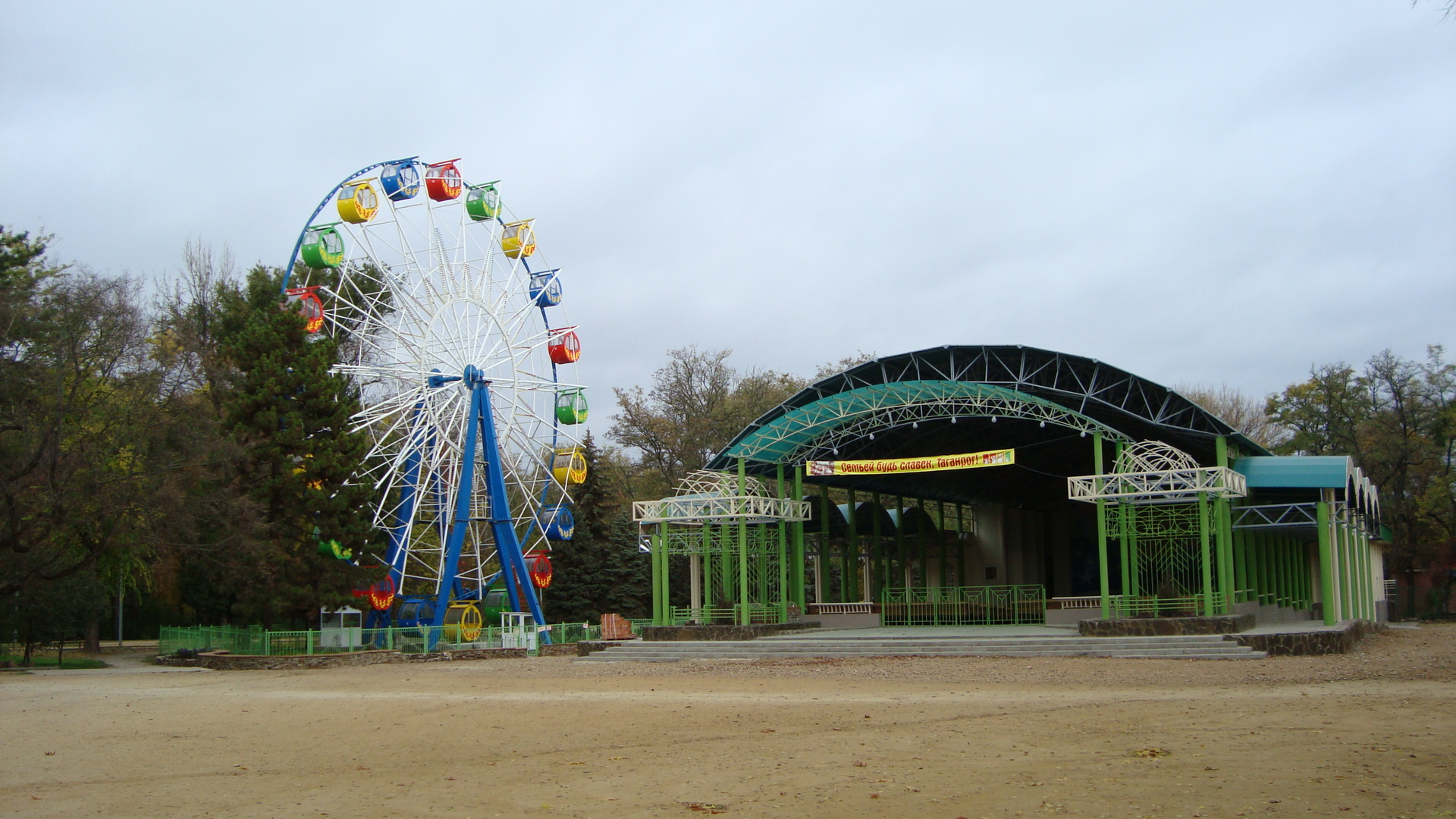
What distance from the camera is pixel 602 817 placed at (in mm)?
7887

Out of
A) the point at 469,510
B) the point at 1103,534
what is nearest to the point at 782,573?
the point at 1103,534

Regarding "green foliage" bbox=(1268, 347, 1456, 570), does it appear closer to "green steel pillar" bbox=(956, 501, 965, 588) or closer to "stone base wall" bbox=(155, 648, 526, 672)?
"green steel pillar" bbox=(956, 501, 965, 588)

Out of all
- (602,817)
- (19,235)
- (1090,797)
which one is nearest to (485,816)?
(602,817)

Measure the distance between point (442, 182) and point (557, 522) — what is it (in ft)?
34.3

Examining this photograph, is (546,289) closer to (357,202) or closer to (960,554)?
(357,202)

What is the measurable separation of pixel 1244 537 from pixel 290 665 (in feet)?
73.6

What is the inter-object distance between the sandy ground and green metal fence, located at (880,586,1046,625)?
42.9 ft

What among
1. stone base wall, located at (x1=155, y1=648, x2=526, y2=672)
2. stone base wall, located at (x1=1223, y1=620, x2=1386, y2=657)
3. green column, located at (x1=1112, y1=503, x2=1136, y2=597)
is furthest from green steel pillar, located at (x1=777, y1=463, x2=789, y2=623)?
stone base wall, located at (x1=1223, y1=620, x2=1386, y2=657)

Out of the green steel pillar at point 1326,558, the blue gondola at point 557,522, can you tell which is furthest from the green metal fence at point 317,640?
the green steel pillar at point 1326,558

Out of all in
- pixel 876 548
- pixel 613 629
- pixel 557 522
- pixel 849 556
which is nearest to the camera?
pixel 613 629

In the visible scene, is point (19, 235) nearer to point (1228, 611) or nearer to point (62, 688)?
point (62, 688)

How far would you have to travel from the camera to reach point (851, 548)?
35.1m

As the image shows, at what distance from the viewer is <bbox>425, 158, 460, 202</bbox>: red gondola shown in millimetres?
30359

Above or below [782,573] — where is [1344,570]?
below
